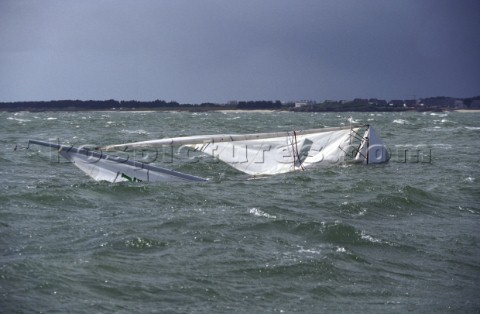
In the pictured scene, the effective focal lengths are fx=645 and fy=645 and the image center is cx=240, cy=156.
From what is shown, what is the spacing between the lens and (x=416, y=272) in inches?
407

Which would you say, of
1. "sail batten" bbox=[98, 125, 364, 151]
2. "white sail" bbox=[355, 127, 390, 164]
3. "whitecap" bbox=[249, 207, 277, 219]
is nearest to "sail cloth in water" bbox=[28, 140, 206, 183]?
"sail batten" bbox=[98, 125, 364, 151]

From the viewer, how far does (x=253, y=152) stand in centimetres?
1923

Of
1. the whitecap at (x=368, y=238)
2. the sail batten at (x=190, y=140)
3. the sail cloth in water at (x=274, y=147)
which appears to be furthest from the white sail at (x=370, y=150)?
the whitecap at (x=368, y=238)

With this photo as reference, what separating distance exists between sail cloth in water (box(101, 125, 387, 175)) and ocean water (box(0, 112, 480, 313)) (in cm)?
85

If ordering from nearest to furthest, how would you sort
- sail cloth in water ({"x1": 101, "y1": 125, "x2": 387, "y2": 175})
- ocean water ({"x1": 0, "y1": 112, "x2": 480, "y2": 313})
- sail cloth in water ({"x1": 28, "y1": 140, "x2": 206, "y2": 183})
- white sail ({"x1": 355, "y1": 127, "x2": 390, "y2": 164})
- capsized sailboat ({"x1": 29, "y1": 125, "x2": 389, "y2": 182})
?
ocean water ({"x1": 0, "y1": 112, "x2": 480, "y2": 313}) < sail cloth in water ({"x1": 28, "y1": 140, "x2": 206, "y2": 183}) < capsized sailboat ({"x1": 29, "y1": 125, "x2": 389, "y2": 182}) < sail cloth in water ({"x1": 101, "y1": 125, "x2": 387, "y2": 175}) < white sail ({"x1": 355, "y1": 127, "x2": 390, "y2": 164})

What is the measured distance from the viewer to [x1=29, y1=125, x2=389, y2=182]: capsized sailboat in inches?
675

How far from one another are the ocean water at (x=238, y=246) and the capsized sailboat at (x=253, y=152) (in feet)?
2.02

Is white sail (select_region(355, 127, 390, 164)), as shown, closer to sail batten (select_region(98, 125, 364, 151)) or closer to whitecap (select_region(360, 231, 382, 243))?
sail batten (select_region(98, 125, 364, 151))

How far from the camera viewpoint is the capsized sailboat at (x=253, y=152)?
1716 centimetres

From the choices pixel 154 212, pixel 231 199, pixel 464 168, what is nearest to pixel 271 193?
pixel 231 199

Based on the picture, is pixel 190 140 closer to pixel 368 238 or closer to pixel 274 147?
pixel 274 147

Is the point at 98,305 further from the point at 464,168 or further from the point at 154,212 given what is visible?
the point at 464,168

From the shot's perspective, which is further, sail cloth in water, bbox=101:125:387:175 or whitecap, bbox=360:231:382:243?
sail cloth in water, bbox=101:125:387:175

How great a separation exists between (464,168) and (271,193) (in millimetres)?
10487
